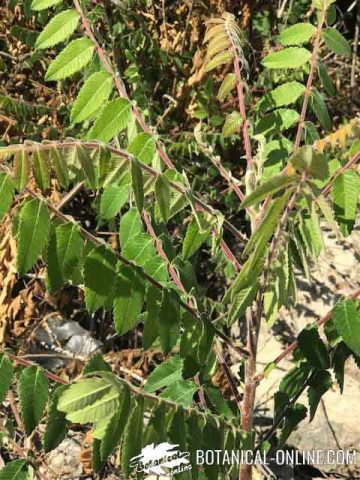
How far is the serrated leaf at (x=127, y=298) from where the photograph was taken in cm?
132

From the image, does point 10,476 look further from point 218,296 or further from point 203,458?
point 218,296

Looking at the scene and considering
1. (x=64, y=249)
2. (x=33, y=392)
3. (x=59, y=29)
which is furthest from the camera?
(x=59, y=29)

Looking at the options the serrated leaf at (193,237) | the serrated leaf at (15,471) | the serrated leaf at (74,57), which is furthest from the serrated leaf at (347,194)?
the serrated leaf at (15,471)

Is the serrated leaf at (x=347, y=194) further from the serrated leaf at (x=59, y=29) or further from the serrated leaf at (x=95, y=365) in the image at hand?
the serrated leaf at (x=59, y=29)

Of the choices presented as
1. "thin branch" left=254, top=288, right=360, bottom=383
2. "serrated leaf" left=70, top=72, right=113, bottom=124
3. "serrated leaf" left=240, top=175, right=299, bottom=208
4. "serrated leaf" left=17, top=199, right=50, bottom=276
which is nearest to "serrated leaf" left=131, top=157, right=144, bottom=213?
"serrated leaf" left=17, top=199, right=50, bottom=276

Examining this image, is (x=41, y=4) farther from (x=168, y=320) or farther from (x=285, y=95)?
(x=168, y=320)

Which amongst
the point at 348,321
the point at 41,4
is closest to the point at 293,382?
the point at 348,321

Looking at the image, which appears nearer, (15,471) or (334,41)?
(15,471)

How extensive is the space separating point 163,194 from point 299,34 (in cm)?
75

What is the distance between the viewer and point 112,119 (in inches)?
60.1

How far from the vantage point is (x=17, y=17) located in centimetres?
346

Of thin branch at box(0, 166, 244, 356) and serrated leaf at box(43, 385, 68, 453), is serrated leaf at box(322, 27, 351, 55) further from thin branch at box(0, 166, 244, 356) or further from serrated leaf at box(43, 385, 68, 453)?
serrated leaf at box(43, 385, 68, 453)

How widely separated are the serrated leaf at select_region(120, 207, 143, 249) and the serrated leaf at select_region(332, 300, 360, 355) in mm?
504

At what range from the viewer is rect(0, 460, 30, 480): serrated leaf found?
141 centimetres
